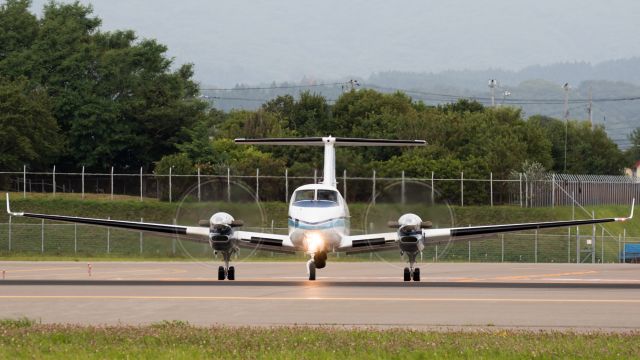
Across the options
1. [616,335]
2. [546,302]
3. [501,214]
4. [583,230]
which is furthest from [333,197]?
[583,230]

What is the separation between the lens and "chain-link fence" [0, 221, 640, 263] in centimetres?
6750

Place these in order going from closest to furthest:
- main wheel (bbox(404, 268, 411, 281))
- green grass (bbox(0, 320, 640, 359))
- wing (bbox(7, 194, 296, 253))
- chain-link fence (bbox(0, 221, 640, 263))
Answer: green grass (bbox(0, 320, 640, 359)) < wing (bbox(7, 194, 296, 253)) < main wheel (bbox(404, 268, 411, 281)) < chain-link fence (bbox(0, 221, 640, 263))

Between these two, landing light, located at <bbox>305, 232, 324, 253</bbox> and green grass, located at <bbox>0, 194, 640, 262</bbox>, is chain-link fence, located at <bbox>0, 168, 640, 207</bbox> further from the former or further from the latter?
landing light, located at <bbox>305, 232, 324, 253</bbox>

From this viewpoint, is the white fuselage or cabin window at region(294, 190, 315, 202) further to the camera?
cabin window at region(294, 190, 315, 202)

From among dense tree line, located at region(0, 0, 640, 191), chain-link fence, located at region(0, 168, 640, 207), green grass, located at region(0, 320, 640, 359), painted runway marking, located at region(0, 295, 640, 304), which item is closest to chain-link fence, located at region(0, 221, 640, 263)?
chain-link fence, located at region(0, 168, 640, 207)

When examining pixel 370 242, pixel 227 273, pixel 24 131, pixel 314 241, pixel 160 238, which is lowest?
pixel 160 238

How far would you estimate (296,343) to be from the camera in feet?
59.3

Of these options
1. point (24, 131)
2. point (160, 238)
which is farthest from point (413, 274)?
point (24, 131)

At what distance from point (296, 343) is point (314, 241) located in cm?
1797

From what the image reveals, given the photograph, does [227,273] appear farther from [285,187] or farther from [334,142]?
[285,187]

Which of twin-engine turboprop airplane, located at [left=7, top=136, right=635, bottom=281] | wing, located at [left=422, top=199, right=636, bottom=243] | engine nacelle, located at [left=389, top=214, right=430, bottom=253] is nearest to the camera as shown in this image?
twin-engine turboprop airplane, located at [left=7, top=136, right=635, bottom=281]

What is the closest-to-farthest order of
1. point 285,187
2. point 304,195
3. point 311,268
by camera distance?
point 304,195 < point 311,268 < point 285,187

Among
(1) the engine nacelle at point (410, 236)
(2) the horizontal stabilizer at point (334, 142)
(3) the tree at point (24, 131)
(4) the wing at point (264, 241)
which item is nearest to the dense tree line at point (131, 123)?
(3) the tree at point (24, 131)

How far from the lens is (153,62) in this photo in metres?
116
